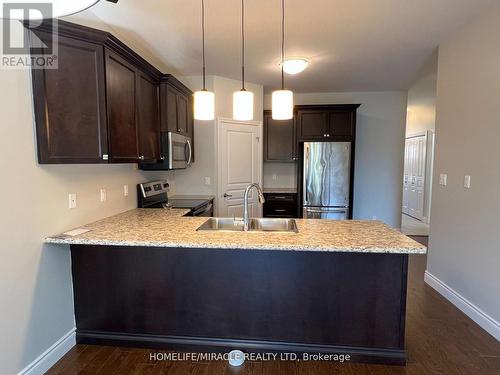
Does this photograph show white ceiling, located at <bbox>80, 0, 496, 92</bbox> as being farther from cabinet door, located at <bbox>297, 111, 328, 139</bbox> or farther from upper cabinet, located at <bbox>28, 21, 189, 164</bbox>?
cabinet door, located at <bbox>297, 111, 328, 139</bbox>

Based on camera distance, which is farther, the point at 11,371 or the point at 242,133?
the point at 242,133

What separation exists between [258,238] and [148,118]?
174 cm

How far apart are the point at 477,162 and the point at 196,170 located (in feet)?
10.9

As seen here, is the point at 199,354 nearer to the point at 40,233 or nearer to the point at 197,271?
the point at 197,271

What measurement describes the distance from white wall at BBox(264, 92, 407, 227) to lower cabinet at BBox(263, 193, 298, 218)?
1.31m

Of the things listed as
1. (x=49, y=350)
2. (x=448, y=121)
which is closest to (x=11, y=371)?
(x=49, y=350)

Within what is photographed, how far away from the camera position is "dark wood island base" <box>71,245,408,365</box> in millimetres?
2006

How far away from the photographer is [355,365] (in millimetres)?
2027

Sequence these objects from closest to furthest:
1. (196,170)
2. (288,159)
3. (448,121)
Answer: (448,121), (196,170), (288,159)

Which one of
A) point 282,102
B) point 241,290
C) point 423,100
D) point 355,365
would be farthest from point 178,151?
point 423,100

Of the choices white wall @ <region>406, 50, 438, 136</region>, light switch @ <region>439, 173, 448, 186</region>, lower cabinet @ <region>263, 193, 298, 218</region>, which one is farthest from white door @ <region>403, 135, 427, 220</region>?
light switch @ <region>439, 173, 448, 186</region>

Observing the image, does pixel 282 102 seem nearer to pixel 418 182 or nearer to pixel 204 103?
pixel 204 103

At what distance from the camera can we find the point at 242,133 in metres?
4.66

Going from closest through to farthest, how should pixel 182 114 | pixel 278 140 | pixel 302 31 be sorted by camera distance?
1. pixel 302 31
2. pixel 182 114
3. pixel 278 140
